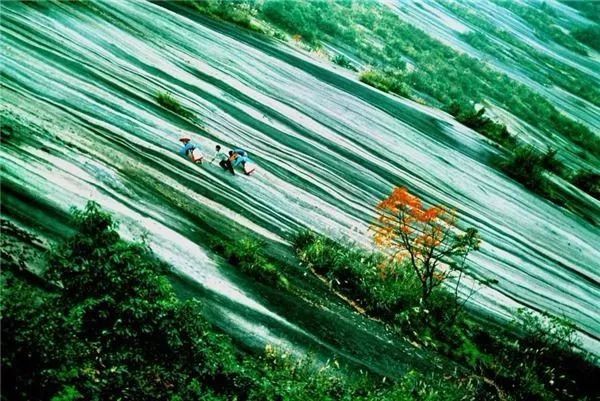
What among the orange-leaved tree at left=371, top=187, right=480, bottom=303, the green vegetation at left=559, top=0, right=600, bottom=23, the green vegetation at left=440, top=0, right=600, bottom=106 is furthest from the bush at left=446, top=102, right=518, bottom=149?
the green vegetation at left=559, top=0, right=600, bottom=23

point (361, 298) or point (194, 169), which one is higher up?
point (194, 169)

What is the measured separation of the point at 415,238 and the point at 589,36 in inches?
1768

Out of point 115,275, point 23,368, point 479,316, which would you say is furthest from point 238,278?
point 479,316

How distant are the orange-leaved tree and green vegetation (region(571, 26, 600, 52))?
140 ft

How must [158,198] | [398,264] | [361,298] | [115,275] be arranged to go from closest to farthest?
[115,275]
[158,198]
[361,298]
[398,264]

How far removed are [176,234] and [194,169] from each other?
2505 mm

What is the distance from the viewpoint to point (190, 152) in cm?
1089

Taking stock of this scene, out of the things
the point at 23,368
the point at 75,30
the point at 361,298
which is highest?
the point at 75,30

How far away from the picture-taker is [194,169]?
10734mm

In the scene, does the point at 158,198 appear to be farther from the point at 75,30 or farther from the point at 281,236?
the point at 75,30

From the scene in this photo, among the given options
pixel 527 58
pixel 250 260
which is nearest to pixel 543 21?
pixel 527 58

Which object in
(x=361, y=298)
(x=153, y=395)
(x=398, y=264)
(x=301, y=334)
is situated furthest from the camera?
(x=398, y=264)

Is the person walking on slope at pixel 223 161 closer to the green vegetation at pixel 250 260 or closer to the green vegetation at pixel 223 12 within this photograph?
the green vegetation at pixel 250 260

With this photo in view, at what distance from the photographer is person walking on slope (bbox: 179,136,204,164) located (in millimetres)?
10828
